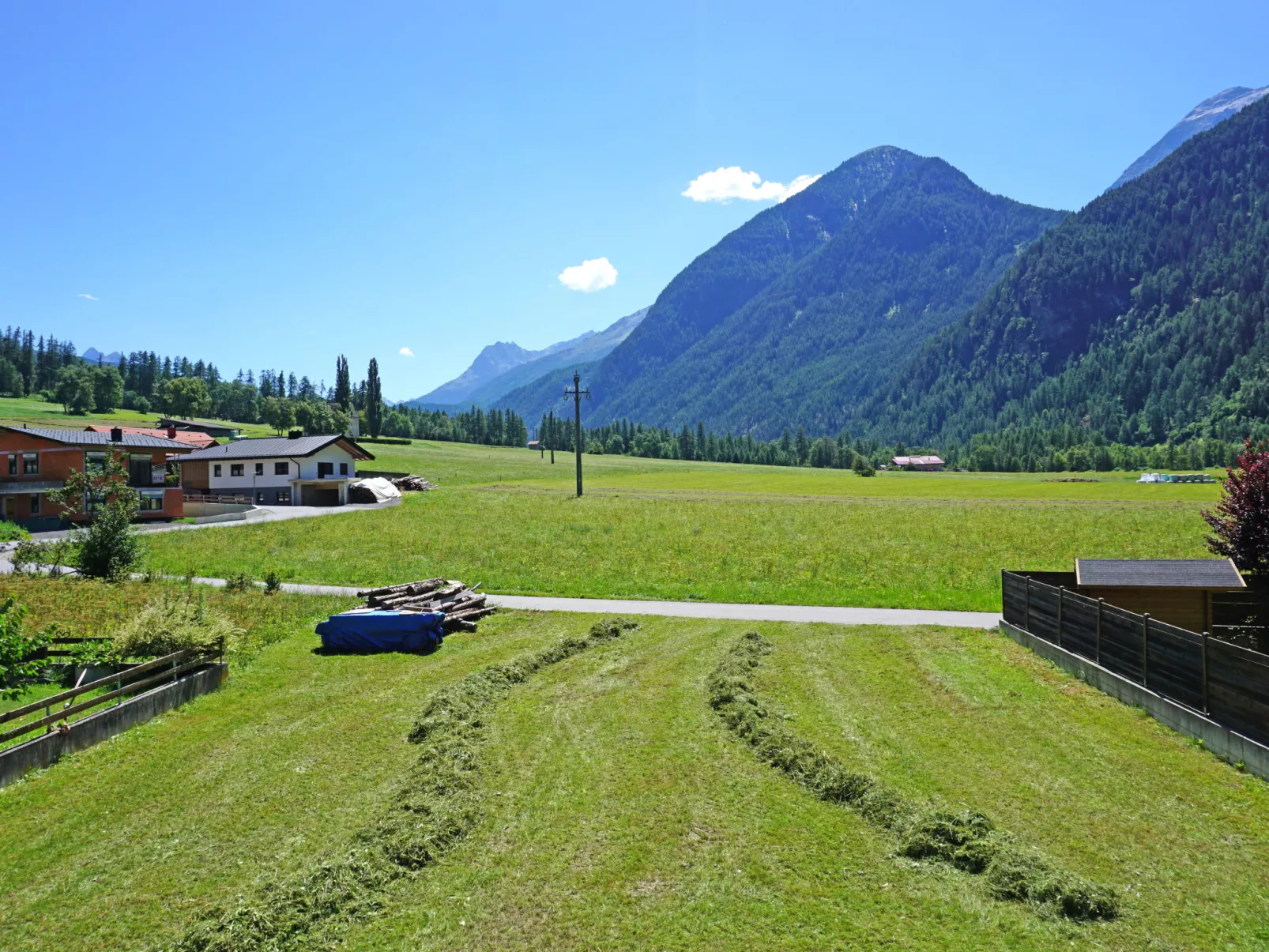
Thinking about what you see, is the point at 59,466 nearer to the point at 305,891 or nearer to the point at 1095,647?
the point at 305,891

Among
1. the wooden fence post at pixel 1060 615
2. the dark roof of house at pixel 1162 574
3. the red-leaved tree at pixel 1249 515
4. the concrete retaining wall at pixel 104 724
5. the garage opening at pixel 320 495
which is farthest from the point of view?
the garage opening at pixel 320 495

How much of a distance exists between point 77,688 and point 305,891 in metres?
9.54

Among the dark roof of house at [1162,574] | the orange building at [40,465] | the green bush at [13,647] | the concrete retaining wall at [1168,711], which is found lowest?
the concrete retaining wall at [1168,711]

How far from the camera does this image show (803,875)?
32.5ft

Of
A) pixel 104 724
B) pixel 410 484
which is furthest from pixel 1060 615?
pixel 410 484

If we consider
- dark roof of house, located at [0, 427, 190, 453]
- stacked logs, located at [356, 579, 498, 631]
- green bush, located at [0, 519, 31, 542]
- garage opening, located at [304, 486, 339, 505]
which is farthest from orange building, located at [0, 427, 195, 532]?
stacked logs, located at [356, 579, 498, 631]

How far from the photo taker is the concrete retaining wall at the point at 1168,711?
13320 millimetres

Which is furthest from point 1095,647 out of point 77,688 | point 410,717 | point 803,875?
point 77,688

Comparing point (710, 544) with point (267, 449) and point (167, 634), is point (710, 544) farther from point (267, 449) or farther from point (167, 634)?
point (267, 449)

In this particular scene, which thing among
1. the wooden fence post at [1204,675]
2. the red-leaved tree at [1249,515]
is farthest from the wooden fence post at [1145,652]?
the red-leaved tree at [1249,515]

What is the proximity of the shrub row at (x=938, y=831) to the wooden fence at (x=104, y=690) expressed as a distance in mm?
12856

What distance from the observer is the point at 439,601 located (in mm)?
26859

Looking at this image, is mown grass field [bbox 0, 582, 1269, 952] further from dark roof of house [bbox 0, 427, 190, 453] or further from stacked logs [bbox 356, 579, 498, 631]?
dark roof of house [bbox 0, 427, 190, 453]

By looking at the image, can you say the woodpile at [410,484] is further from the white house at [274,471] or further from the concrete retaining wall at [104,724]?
the concrete retaining wall at [104,724]
